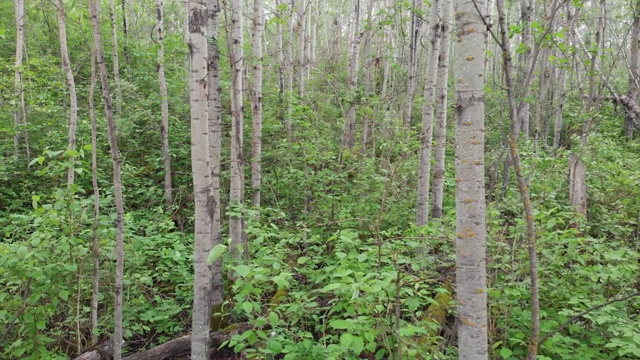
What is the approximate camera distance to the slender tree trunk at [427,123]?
215 inches

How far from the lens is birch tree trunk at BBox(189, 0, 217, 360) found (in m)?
3.03

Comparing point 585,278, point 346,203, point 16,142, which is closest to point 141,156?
point 16,142

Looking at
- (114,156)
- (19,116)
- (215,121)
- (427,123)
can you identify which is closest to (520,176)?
(215,121)

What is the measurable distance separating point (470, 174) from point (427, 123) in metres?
3.71

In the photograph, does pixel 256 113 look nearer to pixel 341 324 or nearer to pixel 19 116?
pixel 341 324

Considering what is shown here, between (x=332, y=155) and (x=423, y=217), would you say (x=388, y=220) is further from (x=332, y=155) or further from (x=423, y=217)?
(x=332, y=155)

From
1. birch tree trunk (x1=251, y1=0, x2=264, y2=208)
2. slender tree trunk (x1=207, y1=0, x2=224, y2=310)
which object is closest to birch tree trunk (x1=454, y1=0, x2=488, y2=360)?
slender tree trunk (x1=207, y1=0, x2=224, y2=310)

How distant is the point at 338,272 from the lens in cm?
240

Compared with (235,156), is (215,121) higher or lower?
higher

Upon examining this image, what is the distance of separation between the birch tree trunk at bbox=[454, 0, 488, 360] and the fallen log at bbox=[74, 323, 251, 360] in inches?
101

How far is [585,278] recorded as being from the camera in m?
3.51

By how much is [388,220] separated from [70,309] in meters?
4.12

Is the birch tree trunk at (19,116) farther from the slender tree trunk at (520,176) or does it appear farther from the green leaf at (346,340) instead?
the slender tree trunk at (520,176)

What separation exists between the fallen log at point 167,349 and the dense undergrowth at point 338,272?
7.8 inches
